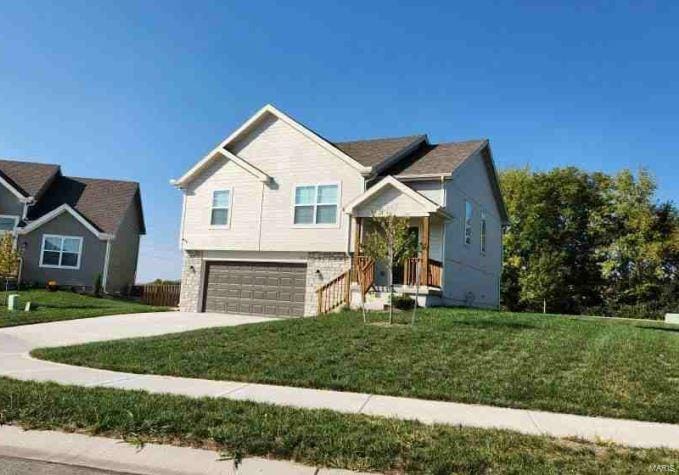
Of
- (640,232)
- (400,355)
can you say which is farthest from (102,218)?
(640,232)

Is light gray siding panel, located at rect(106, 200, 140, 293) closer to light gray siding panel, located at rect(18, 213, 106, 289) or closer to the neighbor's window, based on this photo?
light gray siding panel, located at rect(18, 213, 106, 289)

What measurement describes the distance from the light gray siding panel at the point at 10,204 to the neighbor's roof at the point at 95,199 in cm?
57

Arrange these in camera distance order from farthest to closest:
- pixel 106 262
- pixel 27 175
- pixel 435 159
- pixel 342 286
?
pixel 27 175 → pixel 106 262 → pixel 435 159 → pixel 342 286

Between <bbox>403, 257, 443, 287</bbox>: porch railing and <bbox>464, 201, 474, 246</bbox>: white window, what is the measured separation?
3.08m

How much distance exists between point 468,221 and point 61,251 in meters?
20.8

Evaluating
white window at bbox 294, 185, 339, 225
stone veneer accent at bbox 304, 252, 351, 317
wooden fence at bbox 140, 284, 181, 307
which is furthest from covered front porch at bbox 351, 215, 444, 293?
wooden fence at bbox 140, 284, 181, 307

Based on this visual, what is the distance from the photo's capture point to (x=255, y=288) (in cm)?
2067

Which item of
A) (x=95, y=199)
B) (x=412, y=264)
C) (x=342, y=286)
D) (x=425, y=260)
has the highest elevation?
(x=95, y=199)

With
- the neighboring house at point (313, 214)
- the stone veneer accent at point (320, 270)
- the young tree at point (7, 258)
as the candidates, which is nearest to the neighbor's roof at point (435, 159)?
the neighboring house at point (313, 214)

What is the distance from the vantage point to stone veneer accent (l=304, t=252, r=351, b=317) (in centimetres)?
1888

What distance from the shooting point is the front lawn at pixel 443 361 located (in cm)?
714

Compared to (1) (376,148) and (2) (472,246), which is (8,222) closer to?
(1) (376,148)

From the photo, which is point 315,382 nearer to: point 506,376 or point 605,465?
point 506,376

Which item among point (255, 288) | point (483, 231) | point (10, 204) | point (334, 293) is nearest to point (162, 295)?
point (255, 288)
